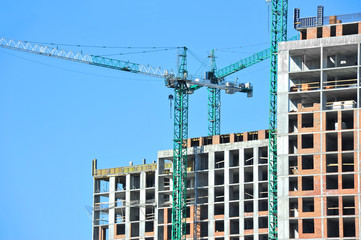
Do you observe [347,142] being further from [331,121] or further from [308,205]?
[308,205]

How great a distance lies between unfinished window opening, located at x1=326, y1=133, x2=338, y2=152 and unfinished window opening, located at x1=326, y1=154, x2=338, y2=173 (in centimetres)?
157

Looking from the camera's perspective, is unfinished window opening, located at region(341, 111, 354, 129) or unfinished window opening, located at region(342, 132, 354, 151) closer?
unfinished window opening, located at region(342, 132, 354, 151)

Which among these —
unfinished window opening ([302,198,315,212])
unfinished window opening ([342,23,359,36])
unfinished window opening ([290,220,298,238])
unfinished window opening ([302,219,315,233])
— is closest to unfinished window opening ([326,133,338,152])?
unfinished window opening ([302,198,315,212])

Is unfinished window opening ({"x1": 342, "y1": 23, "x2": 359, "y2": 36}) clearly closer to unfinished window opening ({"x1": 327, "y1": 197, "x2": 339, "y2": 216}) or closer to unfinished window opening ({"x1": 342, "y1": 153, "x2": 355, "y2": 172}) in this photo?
unfinished window opening ({"x1": 342, "y1": 153, "x2": 355, "y2": 172})

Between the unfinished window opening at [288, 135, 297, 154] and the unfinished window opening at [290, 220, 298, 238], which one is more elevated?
the unfinished window opening at [288, 135, 297, 154]

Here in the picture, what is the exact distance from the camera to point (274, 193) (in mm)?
193500

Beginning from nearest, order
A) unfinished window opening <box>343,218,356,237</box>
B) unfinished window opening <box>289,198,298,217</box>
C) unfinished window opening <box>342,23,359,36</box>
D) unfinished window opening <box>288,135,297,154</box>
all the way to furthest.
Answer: unfinished window opening <box>343,218,356,237</box> < unfinished window opening <box>289,198,298,217</box> < unfinished window opening <box>288,135,297,154</box> < unfinished window opening <box>342,23,359,36</box>

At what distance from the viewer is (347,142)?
7298 inches

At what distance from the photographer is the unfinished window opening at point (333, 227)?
589 feet

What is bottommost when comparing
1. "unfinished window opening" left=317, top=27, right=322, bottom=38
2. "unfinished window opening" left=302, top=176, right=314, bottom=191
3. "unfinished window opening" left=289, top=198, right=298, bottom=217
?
"unfinished window opening" left=289, top=198, right=298, bottom=217

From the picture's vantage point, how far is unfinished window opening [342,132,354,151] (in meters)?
183

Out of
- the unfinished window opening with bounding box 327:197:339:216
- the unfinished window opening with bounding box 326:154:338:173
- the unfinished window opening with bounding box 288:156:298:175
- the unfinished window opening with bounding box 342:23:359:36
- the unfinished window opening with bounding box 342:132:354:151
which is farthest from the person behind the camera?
the unfinished window opening with bounding box 342:23:359:36

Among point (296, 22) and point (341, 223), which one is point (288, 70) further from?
point (341, 223)

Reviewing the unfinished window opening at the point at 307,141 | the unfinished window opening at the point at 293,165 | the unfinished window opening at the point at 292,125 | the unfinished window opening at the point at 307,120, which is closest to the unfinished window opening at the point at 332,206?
the unfinished window opening at the point at 293,165
